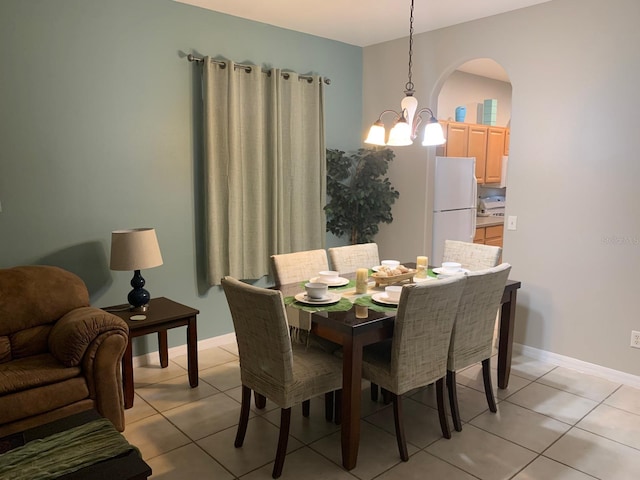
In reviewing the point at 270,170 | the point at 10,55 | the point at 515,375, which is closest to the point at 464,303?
the point at 515,375

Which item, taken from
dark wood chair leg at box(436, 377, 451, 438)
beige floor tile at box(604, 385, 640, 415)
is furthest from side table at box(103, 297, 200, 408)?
beige floor tile at box(604, 385, 640, 415)

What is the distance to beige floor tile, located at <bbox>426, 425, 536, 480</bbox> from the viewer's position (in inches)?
92.8

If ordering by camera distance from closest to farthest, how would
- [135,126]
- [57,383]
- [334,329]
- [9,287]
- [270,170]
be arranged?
[334,329]
[57,383]
[9,287]
[135,126]
[270,170]

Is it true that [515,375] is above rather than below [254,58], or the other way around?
below

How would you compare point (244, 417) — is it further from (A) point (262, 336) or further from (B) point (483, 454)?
(B) point (483, 454)

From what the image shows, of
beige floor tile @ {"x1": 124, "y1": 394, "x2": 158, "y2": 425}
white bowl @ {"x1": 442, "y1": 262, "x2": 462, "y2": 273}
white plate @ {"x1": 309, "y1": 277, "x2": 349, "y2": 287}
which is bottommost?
beige floor tile @ {"x1": 124, "y1": 394, "x2": 158, "y2": 425}

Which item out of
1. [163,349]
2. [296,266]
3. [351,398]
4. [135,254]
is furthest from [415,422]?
[135,254]

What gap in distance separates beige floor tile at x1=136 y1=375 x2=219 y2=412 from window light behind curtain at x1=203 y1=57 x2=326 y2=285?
850 millimetres

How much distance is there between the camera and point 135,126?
11.3 feet

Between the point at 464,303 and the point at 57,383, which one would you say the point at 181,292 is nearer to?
the point at 57,383

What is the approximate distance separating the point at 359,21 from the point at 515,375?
3.01m

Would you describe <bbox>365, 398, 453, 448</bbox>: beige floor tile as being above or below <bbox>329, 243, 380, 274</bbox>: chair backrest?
below

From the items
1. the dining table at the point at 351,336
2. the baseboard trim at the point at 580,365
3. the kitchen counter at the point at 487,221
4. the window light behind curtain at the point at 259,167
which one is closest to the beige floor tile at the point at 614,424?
the baseboard trim at the point at 580,365

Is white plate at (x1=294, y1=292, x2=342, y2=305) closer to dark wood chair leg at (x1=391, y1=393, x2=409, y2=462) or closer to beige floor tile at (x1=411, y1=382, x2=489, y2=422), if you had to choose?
dark wood chair leg at (x1=391, y1=393, x2=409, y2=462)
